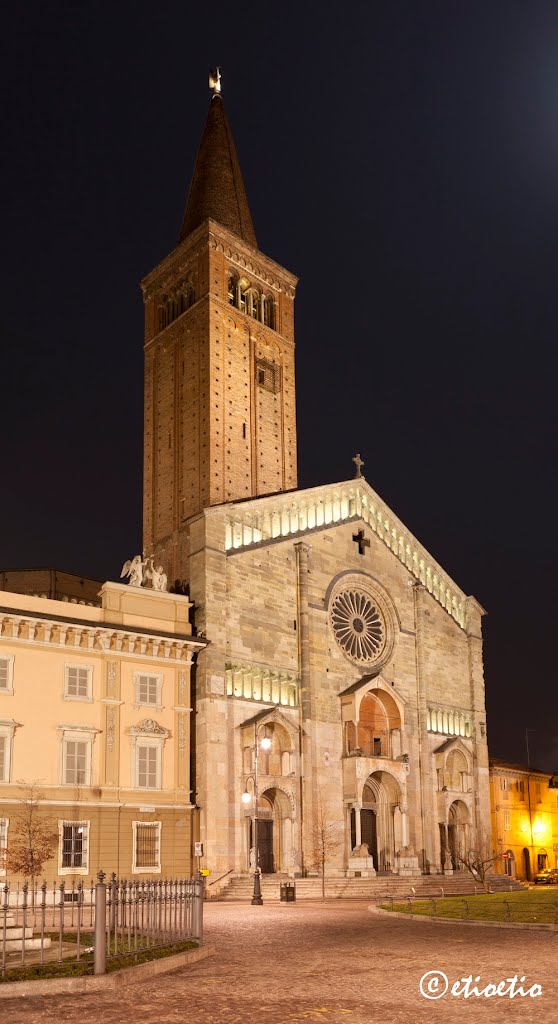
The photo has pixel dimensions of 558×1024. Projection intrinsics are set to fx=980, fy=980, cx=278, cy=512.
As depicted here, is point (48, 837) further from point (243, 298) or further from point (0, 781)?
point (243, 298)

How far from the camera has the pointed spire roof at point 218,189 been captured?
64.8 m

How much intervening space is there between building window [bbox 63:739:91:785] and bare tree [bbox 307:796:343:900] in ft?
38.1

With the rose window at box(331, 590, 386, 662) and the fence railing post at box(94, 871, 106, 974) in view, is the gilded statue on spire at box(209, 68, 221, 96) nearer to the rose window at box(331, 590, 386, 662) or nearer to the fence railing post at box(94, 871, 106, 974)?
the rose window at box(331, 590, 386, 662)

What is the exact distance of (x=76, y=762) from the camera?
37375 millimetres

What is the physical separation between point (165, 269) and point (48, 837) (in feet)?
132

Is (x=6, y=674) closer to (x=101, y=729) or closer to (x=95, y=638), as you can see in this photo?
(x=95, y=638)

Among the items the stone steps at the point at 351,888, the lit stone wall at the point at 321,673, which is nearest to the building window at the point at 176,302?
the lit stone wall at the point at 321,673

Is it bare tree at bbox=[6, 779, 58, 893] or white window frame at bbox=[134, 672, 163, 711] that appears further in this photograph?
white window frame at bbox=[134, 672, 163, 711]

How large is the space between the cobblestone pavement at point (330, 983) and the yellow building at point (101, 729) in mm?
15833

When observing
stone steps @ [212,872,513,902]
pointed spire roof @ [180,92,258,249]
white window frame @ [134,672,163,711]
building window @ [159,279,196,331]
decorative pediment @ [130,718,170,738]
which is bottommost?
stone steps @ [212,872,513,902]

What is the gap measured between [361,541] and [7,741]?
24571 mm

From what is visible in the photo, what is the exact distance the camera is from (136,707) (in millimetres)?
39656

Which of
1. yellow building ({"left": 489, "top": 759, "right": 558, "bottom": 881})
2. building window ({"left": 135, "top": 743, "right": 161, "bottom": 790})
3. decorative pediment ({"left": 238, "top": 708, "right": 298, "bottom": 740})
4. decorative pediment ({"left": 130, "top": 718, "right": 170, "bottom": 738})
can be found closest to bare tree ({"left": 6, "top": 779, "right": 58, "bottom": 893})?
building window ({"left": 135, "top": 743, "right": 161, "bottom": 790})
